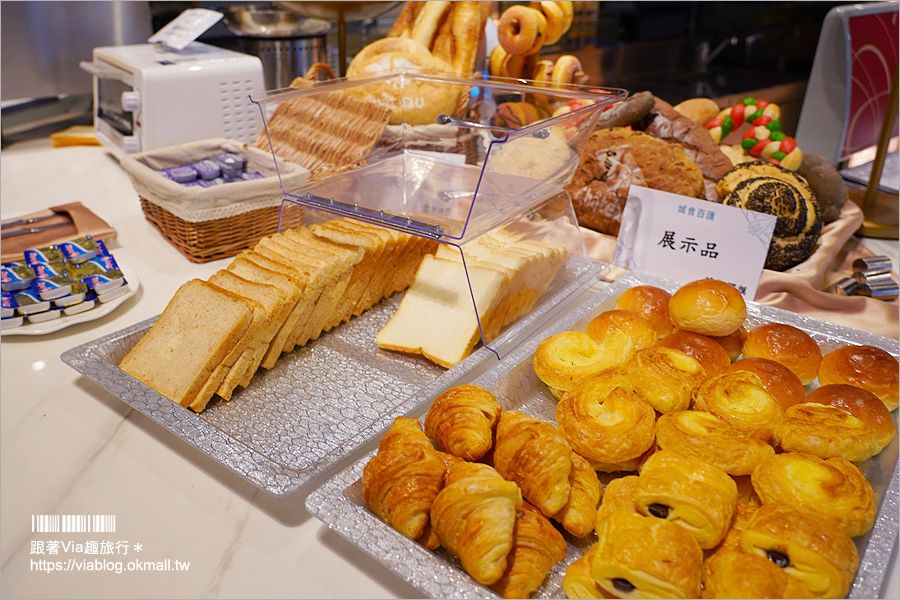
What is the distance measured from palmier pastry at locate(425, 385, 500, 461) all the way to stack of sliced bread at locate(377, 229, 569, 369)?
0.41 metres

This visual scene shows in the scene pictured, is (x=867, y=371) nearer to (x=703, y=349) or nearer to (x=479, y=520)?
(x=703, y=349)

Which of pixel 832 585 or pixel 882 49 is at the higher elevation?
pixel 882 49

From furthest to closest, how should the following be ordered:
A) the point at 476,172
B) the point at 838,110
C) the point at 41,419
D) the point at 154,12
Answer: the point at 154,12 → the point at 838,110 → the point at 476,172 → the point at 41,419

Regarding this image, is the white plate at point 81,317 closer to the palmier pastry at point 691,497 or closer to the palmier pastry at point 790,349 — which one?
the palmier pastry at point 691,497

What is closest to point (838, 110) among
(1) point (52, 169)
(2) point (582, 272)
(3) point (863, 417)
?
(2) point (582, 272)

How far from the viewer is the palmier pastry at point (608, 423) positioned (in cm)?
114

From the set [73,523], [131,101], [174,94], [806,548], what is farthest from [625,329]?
[131,101]

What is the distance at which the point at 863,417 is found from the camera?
121cm

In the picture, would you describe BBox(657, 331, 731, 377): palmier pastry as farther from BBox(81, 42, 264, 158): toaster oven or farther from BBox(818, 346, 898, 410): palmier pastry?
BBox(81, 42, 264, 158): toaster oven

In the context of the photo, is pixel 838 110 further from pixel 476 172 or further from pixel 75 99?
pixel 75 99

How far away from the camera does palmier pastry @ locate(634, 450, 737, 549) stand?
950 mm

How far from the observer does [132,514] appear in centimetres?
118

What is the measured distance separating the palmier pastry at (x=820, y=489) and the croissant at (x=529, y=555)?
1.20 feet

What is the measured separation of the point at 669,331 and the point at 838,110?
2111mm
